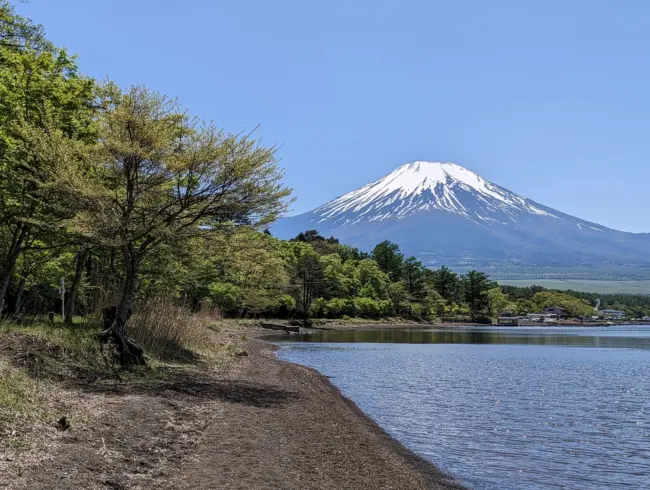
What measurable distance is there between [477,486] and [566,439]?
187 inches

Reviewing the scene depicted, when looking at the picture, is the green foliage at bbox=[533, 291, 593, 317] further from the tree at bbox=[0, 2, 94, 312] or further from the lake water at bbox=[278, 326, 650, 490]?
the tree at bbox=[0, 2, 94, 312]

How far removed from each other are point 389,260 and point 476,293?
23083mm

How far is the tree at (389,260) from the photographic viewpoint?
134m

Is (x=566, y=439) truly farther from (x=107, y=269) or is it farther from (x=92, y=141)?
(x=107, y=269)

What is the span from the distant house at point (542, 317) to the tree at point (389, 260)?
45097 mm

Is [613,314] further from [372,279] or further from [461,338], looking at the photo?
[461,338]

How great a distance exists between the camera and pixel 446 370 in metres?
27.7

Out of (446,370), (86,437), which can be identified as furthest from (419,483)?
(446,370)

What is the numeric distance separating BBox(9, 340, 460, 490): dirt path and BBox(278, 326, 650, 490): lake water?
1.29 meters

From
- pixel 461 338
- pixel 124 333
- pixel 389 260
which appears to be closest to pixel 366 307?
pixel 461 338

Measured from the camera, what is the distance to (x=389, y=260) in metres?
138

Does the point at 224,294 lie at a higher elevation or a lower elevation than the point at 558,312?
higher

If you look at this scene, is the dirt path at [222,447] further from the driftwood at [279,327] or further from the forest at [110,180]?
the driftwood at [279,327]

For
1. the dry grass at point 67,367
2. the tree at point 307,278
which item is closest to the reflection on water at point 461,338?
the tree at point 307,278
